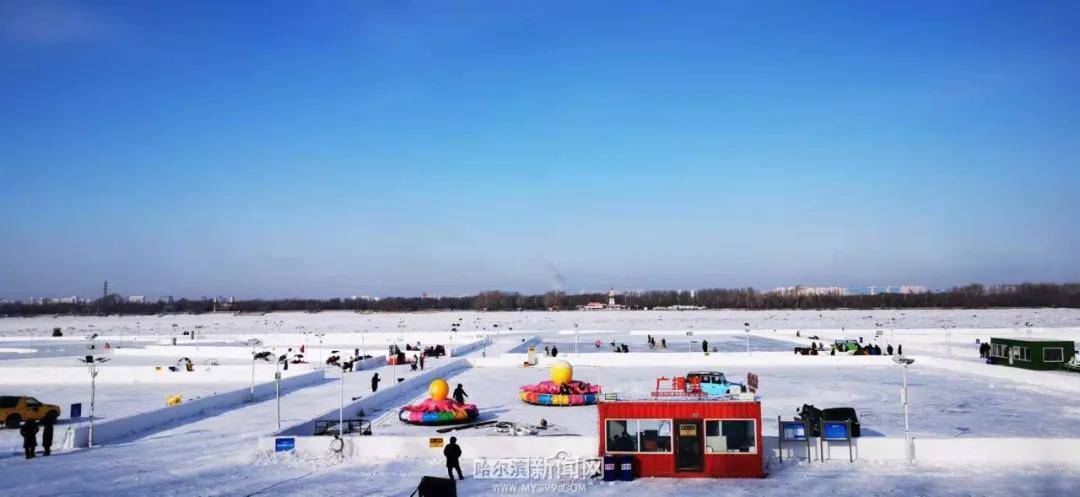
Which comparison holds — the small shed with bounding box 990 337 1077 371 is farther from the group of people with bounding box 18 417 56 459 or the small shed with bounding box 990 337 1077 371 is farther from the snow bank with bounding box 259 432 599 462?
the group of people with bounding box 18 417 56 459

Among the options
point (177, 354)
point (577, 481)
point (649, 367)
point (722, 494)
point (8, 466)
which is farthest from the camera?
point (177, 354)

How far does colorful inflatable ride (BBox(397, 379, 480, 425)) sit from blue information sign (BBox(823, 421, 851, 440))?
10797 mm

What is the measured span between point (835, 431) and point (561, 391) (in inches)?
434

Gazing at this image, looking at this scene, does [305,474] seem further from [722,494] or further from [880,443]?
[880,443]

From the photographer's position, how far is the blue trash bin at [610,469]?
16.0 m

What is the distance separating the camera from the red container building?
16188 millimetres

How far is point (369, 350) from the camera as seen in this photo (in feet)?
185

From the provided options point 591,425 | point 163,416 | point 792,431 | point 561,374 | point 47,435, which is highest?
point 561,374

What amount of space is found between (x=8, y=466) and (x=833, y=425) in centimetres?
1917

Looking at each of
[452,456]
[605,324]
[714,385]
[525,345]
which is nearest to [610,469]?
[452,456]

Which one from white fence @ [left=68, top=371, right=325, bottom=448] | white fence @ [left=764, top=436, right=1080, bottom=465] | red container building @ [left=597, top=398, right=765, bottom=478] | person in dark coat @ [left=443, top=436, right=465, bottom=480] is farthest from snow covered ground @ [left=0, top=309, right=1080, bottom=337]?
person in dark coat @ [left=443, top=436, right=465, bottom=480]

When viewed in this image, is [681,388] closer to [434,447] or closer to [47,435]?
[434,447]

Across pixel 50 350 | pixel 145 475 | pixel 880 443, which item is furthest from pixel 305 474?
pixel 50 350

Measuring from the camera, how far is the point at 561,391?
26.5m
